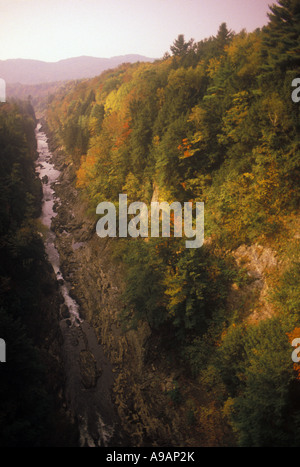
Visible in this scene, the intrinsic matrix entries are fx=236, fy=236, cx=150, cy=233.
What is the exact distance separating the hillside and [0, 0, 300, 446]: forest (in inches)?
3.3

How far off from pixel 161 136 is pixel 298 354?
23546 mm

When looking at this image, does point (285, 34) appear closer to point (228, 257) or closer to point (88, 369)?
point (228, 257)

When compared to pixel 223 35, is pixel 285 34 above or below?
below

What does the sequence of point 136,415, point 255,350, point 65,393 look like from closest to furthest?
1. point 255,350
2. point 136,415
3. point 65,393

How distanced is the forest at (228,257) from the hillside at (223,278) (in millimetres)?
83

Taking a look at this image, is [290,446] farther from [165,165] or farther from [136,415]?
[165,165]

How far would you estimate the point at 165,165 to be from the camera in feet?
79.5

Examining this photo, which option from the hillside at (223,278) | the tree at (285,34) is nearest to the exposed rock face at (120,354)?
the hillside at (223,278)

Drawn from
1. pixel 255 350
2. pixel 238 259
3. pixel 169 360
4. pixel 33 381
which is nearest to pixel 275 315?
pixel 255 350

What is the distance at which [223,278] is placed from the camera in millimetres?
18297

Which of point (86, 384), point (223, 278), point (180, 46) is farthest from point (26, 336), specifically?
point (180, 46)

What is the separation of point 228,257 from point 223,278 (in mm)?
1694

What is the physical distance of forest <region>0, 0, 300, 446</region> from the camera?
44.3 feet

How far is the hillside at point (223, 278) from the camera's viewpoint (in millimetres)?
13797
